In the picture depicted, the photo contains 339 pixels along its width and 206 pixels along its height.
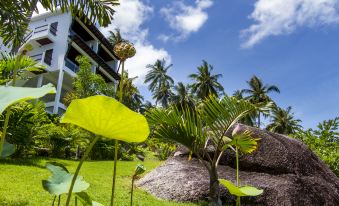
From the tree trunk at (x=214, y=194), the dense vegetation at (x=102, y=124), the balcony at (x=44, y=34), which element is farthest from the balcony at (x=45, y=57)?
the tree trunk at (x=214, y=194)

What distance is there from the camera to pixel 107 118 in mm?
834

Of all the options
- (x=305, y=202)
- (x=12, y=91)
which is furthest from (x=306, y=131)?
(x=12, y=91)

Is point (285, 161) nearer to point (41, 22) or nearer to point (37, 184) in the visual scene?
point (37, 184)

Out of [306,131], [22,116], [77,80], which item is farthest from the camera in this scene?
[77,80]

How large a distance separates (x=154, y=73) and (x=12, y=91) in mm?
41543

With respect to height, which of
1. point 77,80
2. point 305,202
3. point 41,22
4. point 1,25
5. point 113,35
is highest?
point 113,35

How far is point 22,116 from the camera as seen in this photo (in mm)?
8531

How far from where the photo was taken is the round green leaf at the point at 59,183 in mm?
1056

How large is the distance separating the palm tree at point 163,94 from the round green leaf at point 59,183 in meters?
39.5

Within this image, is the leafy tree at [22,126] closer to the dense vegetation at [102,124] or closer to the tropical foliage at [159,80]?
the dense vegetation at [102,124]

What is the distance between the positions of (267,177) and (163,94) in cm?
3408

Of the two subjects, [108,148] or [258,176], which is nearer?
[258,176]

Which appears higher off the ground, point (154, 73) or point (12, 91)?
point (154, 73)

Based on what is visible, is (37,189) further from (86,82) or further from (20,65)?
(86,82)
